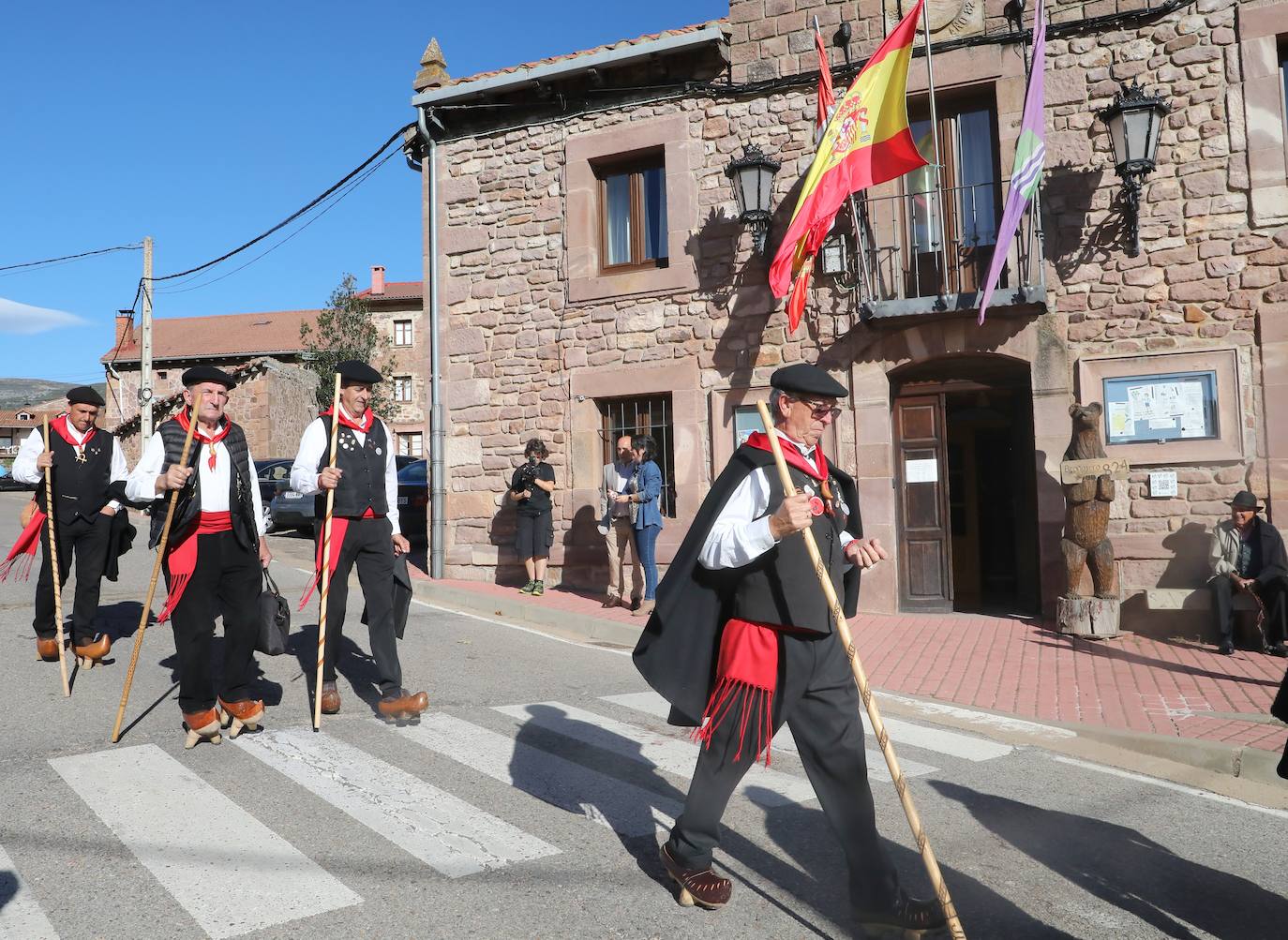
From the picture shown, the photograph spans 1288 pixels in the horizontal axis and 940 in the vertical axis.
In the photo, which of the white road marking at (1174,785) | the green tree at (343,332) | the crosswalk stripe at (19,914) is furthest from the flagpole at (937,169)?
the green tree at (343,332)

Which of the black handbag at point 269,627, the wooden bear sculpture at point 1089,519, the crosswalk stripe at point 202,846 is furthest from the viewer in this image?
the wooden bear sculpture at point 1089,519

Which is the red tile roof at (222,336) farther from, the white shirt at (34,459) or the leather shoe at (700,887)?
the leather shoe at (700,887)

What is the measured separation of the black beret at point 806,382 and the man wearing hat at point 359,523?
2.90 meters

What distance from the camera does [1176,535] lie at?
9281 mm

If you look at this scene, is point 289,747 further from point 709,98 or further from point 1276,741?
point 709,98

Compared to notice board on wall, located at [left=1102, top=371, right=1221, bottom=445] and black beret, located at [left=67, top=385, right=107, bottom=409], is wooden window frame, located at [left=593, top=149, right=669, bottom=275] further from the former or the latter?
black beret, located at [left=67, top=385, right=107, bottom=409]

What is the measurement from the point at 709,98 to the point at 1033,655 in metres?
7.17

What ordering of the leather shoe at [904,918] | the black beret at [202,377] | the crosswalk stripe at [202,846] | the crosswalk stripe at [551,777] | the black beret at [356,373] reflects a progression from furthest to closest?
1. the black beret at [356,373]
2. the black beret at [202,377]
3. the crosswalk stripe at [551,777]
4. the crosswalk stripe at [202,846]
5. the leather shoe at [904,918]

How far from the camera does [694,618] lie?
3248mm

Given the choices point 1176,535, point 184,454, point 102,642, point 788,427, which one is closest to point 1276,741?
point 788,427

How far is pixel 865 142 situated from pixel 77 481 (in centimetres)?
718

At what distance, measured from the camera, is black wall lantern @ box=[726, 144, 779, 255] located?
10.6 m

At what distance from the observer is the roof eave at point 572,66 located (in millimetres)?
11203

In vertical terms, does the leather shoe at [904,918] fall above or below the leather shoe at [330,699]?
below
